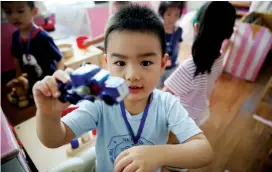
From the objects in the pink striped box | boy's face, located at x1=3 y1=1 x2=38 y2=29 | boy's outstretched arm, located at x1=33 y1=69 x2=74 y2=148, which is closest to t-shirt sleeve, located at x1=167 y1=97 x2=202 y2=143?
boy's outstretched arm, located at x1=33 y1=69 x2=74 y2=148

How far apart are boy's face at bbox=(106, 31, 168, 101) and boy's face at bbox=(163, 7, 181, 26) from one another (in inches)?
36.4

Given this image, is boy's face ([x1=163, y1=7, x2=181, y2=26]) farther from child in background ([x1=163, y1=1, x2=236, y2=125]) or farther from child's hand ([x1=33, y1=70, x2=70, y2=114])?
child's hand ([x1=33, y1=70, x2=70, y2=114])

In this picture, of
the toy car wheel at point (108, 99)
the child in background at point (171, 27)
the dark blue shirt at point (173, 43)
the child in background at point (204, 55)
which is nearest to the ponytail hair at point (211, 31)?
the child in background at point (204, 55)

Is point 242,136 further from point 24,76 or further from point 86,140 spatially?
point 24,76

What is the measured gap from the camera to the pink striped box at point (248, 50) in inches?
70.3

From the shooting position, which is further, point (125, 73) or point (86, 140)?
point (86, 140)

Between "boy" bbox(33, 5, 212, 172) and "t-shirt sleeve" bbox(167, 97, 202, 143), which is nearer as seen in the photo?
"boy" bbox(33, 5, 212, 172)

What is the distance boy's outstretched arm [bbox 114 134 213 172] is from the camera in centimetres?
40

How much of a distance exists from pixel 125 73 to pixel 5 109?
1.42 metres

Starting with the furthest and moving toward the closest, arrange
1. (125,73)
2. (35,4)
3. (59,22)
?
(59,22)
(35,4)
(125,73)

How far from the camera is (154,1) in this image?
2053mm

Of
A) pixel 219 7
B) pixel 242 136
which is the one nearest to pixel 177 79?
pixel 219 7

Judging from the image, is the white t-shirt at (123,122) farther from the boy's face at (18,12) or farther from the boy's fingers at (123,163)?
the boy's face at (18,12)

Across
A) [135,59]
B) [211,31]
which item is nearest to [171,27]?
[211,31]
